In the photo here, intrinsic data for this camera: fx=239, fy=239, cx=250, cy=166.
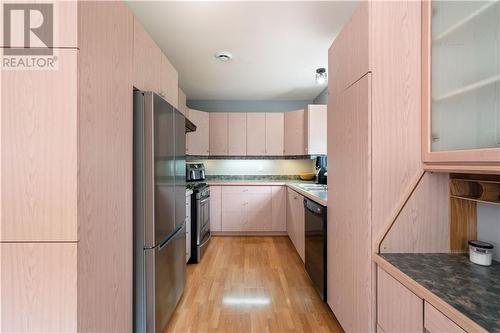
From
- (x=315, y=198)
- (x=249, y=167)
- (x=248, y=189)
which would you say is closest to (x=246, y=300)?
(x=315, y=198)

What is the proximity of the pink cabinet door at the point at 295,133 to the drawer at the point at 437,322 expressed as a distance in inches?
133

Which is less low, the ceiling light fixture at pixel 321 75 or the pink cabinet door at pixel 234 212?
the ceiling light fixture at pixel 321 75

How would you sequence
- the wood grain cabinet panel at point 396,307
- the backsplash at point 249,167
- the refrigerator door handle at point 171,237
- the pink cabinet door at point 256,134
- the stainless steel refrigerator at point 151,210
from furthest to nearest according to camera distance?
the backsplash at point 249,167, the pink cabinet door at point 256,134, the refrigerator door handle at point 171,237, the stainless steel refrigerator at point 151,210, the wood grain cabinet panel at point 396,307

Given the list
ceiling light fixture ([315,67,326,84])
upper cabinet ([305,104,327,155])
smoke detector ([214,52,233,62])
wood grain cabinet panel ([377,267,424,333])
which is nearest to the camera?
wood grain cabinet panel ([377,267,424,333])

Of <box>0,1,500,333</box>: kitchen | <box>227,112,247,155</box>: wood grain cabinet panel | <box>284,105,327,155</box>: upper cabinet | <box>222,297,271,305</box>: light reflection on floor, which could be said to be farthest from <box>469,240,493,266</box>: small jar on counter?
<box>227,112,247,155</box>: wood grain cabinet panel

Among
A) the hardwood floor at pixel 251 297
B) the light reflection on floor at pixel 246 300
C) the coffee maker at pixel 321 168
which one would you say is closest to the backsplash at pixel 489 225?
the hardwood floor at pixel 251 297

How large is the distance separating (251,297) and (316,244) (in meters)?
0.77

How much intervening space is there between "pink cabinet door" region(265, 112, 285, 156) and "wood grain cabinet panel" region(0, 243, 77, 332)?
12.4ft

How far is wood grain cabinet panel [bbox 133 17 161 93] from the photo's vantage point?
147 centimetres

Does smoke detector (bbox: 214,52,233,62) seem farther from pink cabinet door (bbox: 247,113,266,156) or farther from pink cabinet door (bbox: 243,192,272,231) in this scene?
pink cabinet door (bbox: 243,192,272,231)

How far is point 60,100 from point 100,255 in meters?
0.70

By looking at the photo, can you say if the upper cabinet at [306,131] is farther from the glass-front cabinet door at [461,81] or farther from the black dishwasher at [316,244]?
the glass-front cabinet door at [461,81]

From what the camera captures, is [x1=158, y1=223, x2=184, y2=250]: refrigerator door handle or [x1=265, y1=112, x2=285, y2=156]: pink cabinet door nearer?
[x1=158, y1=223, x2=184, y2=250]: refrigerator door handle

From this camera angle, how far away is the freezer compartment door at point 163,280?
147 centimetres
